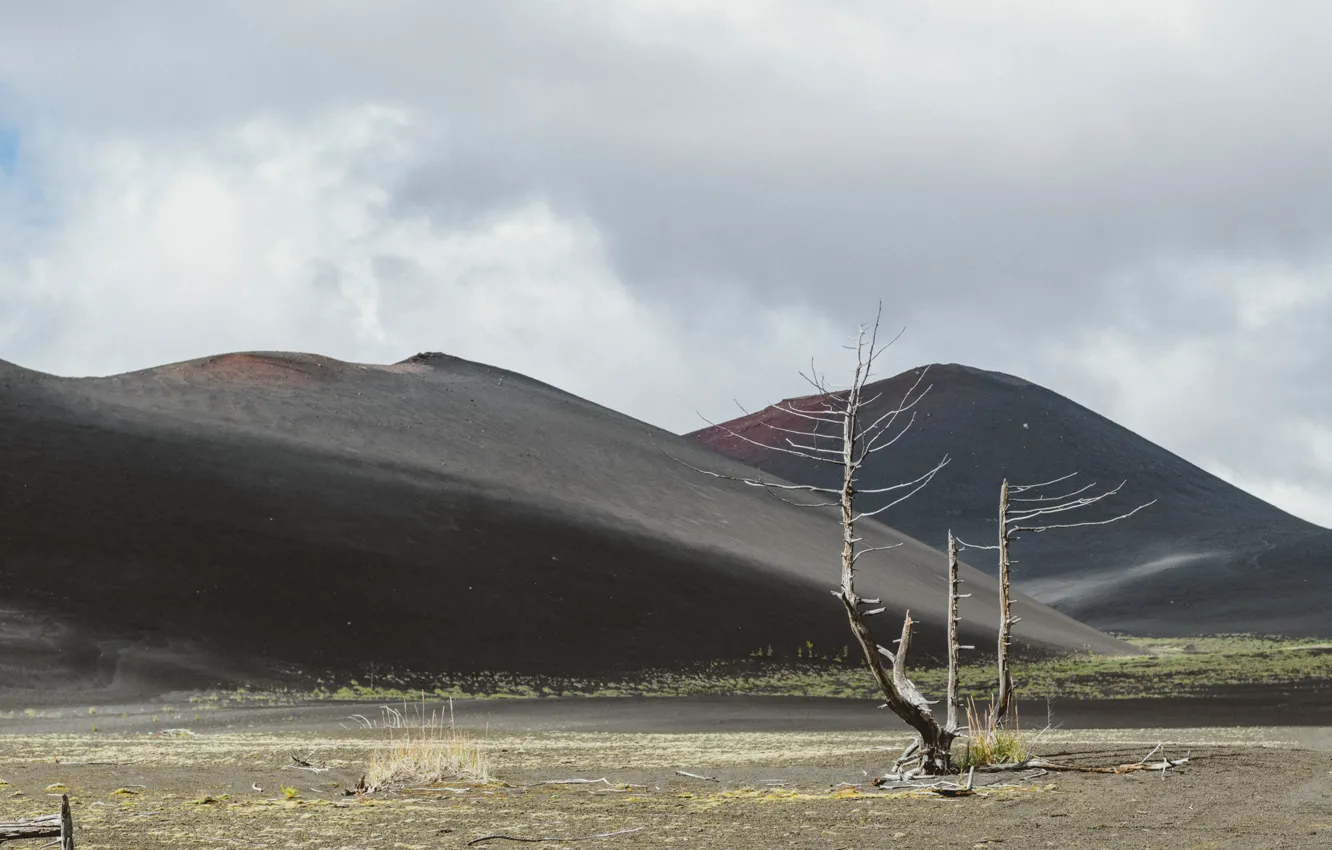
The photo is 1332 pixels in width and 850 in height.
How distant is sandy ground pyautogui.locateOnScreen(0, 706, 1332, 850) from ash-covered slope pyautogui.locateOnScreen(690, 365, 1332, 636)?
9121 cm

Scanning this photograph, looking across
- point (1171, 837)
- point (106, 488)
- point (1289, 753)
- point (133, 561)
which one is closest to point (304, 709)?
point (133, 561)

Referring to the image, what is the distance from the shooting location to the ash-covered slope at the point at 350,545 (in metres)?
49.3

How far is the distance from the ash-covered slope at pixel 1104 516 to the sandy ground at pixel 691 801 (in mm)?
91208

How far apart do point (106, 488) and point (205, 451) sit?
6.39 metres

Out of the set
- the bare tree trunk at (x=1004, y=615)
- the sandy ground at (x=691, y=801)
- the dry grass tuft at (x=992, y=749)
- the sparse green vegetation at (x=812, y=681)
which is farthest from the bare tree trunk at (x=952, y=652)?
the sparse green vegetation at (x=812, y=681)

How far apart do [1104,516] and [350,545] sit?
114062mm

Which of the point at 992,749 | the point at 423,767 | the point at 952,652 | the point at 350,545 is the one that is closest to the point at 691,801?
the point at 423,767

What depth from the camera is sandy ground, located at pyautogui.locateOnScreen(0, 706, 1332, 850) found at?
12.1m

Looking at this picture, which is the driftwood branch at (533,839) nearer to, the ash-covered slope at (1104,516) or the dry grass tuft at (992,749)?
the dry grass tuft at (992,749)

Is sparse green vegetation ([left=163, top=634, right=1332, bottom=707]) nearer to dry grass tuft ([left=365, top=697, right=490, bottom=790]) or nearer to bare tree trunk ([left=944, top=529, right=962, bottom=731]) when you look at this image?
bare tree trunk ([left=944, top=529, right=962, bottom=731])

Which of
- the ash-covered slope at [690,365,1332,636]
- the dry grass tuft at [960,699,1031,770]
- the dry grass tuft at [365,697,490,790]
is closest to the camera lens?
the dry grass tuft at [365,697,490,790]

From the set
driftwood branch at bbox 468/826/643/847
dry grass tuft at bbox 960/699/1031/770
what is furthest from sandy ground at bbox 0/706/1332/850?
dry grass tuft at bbox 960/699/1031/770

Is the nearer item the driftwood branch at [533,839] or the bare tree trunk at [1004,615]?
the driftwood branch at [533,839]

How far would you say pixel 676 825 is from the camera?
13.0 metres
